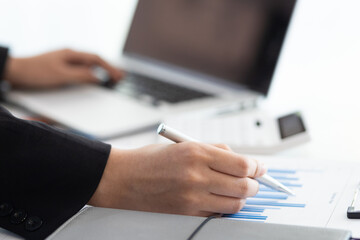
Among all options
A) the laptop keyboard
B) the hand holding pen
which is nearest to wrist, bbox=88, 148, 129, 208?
the hand holding pen

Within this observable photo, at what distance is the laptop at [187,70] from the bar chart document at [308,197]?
312 millimetres

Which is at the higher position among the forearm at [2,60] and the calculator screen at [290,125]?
the calculator screen at [290,125]

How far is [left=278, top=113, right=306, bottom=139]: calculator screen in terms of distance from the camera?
2.63 feet

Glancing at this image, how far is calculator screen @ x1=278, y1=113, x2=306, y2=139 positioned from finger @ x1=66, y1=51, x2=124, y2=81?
0.45 meters

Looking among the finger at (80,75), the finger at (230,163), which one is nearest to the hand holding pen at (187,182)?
the finger at (230,163)

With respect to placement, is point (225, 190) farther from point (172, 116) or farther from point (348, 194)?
point (172, 116)

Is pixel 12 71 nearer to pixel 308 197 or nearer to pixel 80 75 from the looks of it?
pixel 80 75

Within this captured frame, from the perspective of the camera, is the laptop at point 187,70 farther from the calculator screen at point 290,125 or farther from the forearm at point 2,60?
the calculator screen at point 290,125

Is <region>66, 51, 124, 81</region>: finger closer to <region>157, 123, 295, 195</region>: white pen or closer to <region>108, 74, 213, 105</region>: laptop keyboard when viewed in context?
<region>108, 74, 213, 105</region>: laptop keyboard

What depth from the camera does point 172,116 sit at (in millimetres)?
938

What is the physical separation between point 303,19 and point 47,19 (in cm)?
109

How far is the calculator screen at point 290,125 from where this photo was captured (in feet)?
2.63

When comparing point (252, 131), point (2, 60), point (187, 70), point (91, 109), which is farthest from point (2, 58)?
point (252, 131)

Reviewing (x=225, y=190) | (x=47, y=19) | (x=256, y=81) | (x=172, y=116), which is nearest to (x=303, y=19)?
(x=256, y=81)
